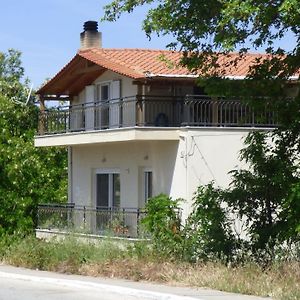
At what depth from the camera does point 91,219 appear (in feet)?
95.8

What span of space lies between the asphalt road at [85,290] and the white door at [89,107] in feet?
31.8

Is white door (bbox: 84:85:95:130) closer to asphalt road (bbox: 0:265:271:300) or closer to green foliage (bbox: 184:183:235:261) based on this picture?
asphalt road (bbox: 0:265:271:300)

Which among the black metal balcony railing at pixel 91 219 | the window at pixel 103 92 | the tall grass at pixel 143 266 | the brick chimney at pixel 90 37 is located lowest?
the tall grass at pixel 143 266

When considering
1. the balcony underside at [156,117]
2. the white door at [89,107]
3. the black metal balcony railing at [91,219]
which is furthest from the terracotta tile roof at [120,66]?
the black metal balcony railing at [91,219]

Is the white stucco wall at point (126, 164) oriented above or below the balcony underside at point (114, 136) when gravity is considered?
below

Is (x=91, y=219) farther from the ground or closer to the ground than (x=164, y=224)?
closer to the ground

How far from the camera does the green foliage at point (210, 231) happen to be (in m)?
19.1

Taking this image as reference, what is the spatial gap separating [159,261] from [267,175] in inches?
119

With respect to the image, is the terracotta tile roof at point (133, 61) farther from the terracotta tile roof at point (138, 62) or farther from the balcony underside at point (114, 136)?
the balcony underside at point (114, 136)

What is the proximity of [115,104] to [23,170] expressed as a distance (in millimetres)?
3877

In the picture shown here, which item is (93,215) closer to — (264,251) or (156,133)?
(156,133)

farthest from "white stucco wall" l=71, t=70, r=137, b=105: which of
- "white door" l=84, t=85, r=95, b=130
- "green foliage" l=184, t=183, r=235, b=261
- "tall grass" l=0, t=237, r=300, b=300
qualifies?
"green foliage" l=184, t=183, r=235, b=261

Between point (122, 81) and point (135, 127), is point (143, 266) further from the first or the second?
point (122, 81)

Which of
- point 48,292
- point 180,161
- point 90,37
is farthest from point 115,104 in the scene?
point 48,292
